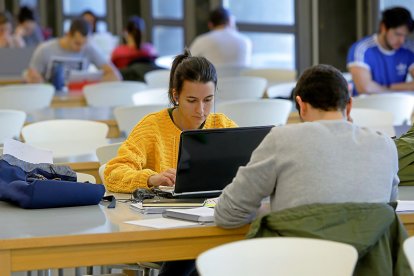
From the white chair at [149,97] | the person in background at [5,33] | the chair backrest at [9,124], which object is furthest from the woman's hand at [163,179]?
the person in background at [5,33]

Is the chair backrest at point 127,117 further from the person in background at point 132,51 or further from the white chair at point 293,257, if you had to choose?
the person in background at point 132,51

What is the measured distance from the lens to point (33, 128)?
18.5 ft

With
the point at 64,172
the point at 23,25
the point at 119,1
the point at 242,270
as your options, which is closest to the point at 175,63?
the point at 64,172

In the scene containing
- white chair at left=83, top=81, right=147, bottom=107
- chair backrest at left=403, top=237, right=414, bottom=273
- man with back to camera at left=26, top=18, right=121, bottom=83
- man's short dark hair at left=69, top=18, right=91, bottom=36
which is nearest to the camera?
chair backrest at left=403, top=237, right=414, bottom=273

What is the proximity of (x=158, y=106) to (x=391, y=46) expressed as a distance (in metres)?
2.28

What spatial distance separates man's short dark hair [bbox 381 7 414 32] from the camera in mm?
7645

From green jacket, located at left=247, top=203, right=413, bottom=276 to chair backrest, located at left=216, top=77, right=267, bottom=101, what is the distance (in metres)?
4.84

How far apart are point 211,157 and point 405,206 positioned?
0.66m

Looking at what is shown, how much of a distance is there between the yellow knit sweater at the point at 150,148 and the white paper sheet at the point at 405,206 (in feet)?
2.88

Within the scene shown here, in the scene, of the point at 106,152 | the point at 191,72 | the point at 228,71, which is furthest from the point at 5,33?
the point at 191,72

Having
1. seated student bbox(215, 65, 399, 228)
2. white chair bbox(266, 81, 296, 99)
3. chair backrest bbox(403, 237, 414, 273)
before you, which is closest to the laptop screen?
seated student bbox(215, 65, 399, 228)

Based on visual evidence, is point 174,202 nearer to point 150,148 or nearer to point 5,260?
point 150,148

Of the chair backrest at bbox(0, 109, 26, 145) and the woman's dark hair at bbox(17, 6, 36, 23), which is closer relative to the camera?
the chair backrest at bbox(0, 109, 26, 145)

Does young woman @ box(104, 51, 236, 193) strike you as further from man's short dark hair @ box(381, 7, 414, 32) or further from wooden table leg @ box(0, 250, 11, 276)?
man's short dark hair @ box(381, 7, 414, 32)
